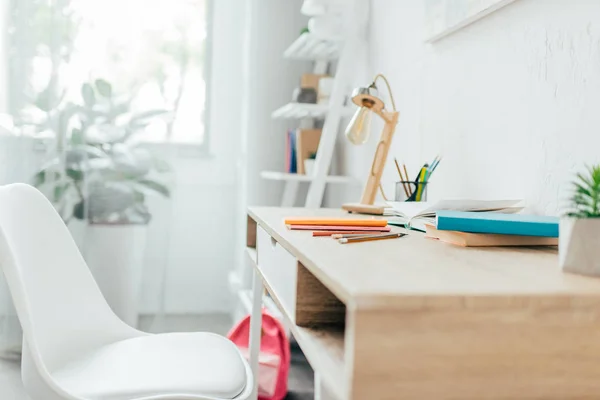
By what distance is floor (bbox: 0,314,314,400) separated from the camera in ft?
6.07

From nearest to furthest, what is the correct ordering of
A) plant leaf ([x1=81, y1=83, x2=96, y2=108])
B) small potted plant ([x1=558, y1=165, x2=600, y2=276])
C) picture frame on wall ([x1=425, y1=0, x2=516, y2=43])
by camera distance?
1. small potted plant ([x1=558, y1=165, x2=600, y2=276])
2. picture frame on wall ([x1=425, y1=0, x2=516, y2=43])
3. plant leaf ([x1=81, y1=83, x2=96, y2=108])

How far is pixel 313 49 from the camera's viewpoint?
2.46m

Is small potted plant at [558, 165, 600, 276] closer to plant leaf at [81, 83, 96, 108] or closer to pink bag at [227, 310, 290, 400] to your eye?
pink bag at [227, 310, 290, 400]

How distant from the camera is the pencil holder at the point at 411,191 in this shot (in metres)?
1.40

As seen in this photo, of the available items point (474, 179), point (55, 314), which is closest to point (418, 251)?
point (474, 179)

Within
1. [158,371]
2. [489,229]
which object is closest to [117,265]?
[158,371]

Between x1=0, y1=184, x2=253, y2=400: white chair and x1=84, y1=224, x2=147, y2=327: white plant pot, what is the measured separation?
102cm

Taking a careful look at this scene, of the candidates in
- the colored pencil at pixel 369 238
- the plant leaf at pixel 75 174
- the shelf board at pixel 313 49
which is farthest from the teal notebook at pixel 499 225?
the plant leaf at pixel 75 174

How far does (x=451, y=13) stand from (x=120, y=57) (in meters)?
1.38

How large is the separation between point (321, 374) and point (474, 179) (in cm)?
86

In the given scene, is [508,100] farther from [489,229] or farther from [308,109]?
[308,109]

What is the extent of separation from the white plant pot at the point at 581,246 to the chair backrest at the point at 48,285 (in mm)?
801

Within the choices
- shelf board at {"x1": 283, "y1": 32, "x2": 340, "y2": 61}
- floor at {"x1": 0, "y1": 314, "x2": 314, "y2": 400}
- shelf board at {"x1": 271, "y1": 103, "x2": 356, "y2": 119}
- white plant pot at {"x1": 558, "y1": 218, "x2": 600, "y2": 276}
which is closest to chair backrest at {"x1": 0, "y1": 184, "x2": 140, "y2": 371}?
floor at {"x1": 0, "y1": 314, "x2": 314, "y2": 400}

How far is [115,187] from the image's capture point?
2.36 meters
